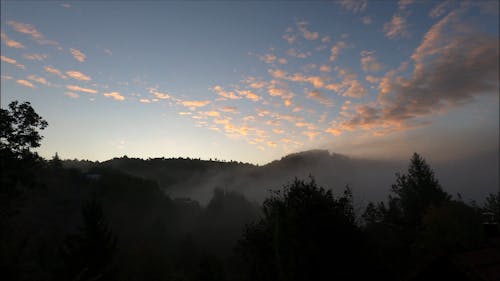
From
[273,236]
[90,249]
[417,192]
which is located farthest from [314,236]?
[417,192]

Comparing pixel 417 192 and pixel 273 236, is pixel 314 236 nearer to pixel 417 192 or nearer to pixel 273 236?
pixel 273 236

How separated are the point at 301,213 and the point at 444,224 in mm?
37292

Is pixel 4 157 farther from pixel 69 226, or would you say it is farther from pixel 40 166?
pixel 69 226

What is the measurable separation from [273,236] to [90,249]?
23.2 metres

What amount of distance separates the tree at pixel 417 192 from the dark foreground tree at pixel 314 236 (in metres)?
47.3

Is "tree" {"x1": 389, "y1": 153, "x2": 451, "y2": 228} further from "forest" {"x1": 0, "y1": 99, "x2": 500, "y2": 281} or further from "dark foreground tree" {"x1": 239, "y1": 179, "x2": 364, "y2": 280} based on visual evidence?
"dark foreground tree" {"x1": 239, "y1": 179, "x2": 364, "y2": 280}

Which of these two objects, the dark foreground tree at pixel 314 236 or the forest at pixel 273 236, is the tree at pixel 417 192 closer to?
the forest at pixel 273 236

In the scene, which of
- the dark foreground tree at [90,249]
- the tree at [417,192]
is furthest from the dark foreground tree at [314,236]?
the tree at [417,192]

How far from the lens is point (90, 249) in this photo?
32875 mm

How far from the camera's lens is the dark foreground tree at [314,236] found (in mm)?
17078

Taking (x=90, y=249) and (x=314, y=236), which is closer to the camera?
(x=314, y=236)

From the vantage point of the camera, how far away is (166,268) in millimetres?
65438

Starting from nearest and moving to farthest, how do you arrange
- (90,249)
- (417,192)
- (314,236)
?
1. (314,236)
2. (90,249)
3. (417,192)

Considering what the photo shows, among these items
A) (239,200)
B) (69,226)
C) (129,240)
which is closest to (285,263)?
(129,240)
